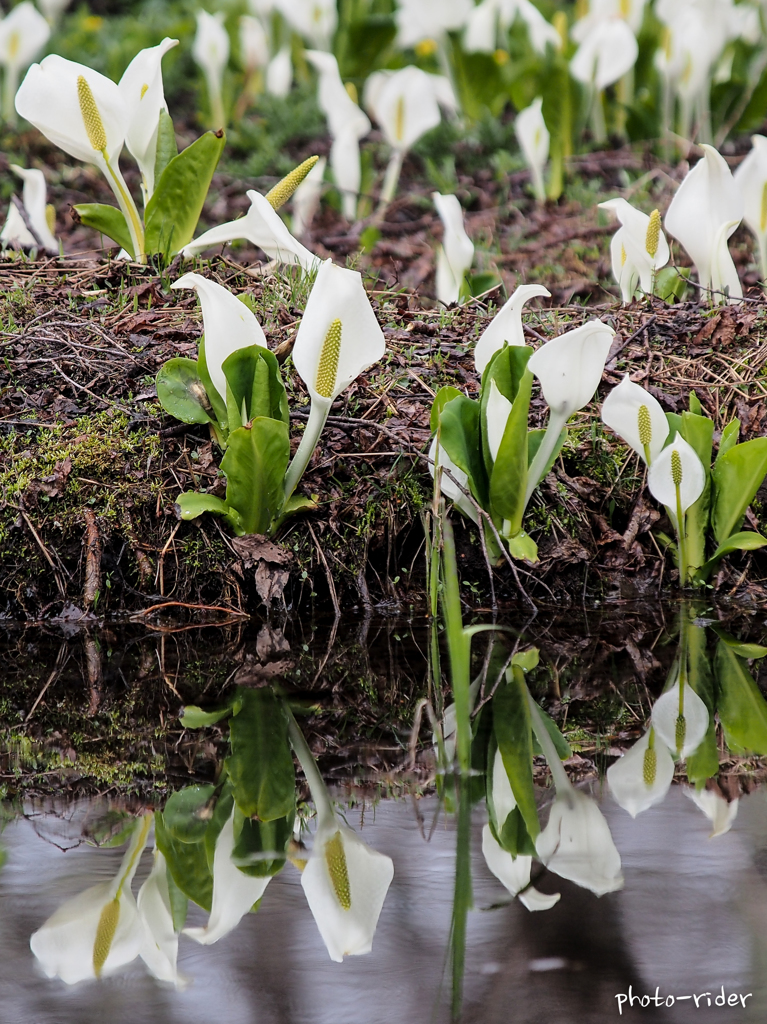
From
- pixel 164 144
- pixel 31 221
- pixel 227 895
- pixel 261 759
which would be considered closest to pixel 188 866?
pixel 227 895

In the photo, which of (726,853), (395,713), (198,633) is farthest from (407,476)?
(726,853)

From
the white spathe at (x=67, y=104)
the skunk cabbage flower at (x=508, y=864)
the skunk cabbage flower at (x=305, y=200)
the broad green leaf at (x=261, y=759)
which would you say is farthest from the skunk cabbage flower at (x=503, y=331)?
the skunk cabbage flower at (x=305, y=200)

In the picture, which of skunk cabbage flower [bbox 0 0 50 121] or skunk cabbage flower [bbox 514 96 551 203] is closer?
skunk cabbage flower [bbox 514 96 551 203]

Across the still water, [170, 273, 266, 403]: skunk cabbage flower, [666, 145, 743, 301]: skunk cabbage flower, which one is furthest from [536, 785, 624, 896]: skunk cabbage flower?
[666, 145, 743, 301]: skunk cabbage flower

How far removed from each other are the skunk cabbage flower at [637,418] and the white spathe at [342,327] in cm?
56

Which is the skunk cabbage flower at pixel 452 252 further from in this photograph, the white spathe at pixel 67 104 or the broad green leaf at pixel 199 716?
the broad green leaf at pixel 199 716

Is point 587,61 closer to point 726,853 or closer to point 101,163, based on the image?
point 101,163

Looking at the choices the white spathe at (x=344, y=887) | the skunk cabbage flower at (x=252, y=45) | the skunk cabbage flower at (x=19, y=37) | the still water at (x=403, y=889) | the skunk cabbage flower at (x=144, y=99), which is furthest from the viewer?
the skunk cabbage flower at (x=252, y=45)

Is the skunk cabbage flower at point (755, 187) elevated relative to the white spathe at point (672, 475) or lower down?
elevated

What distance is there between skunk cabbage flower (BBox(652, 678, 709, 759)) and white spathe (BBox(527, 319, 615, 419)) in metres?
0.66

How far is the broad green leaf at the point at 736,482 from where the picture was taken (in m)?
2.48

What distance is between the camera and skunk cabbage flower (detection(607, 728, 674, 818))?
5.16 ft

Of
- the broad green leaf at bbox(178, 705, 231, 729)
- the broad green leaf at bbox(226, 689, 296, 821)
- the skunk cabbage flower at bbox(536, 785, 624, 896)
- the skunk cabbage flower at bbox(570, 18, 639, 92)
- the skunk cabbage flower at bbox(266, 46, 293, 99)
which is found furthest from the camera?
the skunk cabbage flower at bbox(266, 46, 293, 99)

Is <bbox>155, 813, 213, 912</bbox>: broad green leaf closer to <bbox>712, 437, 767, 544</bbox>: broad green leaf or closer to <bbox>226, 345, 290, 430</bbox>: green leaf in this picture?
<bbox>226, 345, 290, 430</bbox>: green leaf
